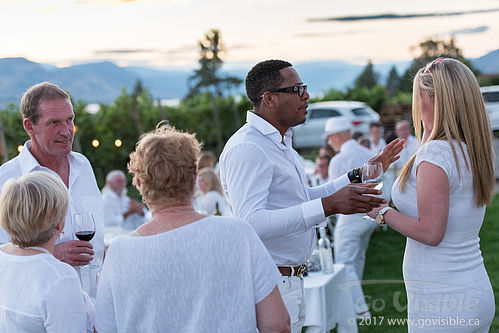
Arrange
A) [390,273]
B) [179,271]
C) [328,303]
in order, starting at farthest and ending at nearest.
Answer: [390,273]
[328,303]
[179,271]

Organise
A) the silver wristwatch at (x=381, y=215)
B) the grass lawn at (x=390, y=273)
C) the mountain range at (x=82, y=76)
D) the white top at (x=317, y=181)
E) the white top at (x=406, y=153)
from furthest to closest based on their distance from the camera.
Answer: the white top at (x=406, y=153), the white top at (x=317, y=181), the grass lawn at (x=390, y=273), the mountain range at (x=82, y=76), the silver wristwatch at (x=381, y=215)

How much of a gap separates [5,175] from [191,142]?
4.39ft

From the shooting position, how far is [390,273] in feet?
24.8

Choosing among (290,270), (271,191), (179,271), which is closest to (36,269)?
(179,271)

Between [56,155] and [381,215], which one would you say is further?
[56,155]

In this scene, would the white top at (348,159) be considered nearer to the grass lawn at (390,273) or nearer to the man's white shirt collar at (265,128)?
the grass lawn at (390,273)

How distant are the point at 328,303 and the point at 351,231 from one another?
1826 millimetres

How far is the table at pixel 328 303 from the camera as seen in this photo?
14.6ft

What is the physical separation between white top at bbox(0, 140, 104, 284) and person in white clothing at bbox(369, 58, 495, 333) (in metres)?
1.58

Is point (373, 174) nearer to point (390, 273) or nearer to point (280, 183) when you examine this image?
point (280, 183)

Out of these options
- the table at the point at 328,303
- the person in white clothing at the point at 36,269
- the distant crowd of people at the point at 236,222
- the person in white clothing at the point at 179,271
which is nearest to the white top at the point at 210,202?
the table at the point at 328,303

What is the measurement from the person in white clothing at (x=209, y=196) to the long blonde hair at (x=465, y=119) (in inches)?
177

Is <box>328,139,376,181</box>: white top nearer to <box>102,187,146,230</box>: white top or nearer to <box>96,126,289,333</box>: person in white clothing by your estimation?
<box>102,187,146,230</box>: white top

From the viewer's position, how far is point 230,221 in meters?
1.88
